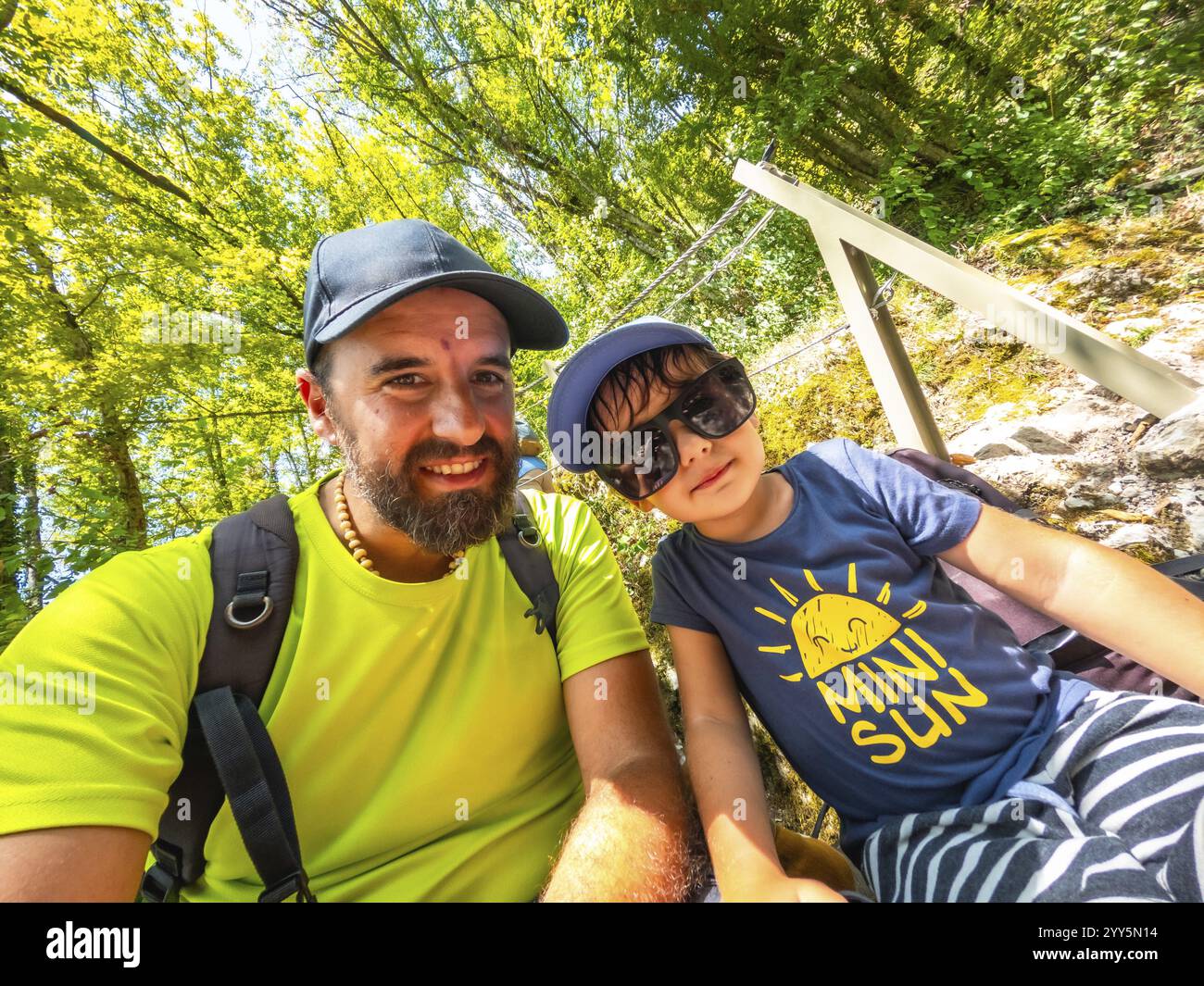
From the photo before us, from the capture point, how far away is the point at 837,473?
144 centimetres

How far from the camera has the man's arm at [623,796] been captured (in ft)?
3.50

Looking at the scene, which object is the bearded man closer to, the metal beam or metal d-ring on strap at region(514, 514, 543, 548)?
metal d-ring on strap at region(514, 514, 543, 548)

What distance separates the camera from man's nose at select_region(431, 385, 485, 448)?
1364mm

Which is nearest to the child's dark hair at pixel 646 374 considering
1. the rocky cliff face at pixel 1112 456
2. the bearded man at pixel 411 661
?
the bearded man at pixel 411 661

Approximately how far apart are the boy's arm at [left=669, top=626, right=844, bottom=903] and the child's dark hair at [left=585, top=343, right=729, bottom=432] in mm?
649

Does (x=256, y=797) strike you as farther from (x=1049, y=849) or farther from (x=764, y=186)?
(x=764, y=186)

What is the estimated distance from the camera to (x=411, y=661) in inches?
52.7

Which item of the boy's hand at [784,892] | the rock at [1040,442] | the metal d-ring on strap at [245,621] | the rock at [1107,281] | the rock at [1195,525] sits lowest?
the boy's hand at [784,892]

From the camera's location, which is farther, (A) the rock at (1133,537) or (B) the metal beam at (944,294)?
(A) the rock at (1133,537)

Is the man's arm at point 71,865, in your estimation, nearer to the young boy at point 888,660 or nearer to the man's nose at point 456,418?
the man's nose at point 456,418

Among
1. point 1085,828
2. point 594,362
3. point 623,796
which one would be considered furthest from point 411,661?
point 1085,828

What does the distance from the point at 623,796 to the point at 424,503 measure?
0.91 meters

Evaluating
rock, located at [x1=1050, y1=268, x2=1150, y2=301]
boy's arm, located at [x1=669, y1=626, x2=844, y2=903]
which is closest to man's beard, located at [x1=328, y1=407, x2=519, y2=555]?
boy's arm, located at [x1=669, y1=626, x2=844, y2=903]
